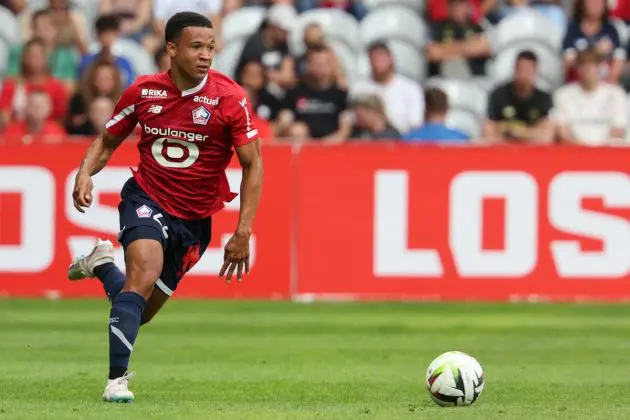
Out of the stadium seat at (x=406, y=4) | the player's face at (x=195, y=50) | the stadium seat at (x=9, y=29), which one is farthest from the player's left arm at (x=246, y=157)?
the stadium seat at (x=9, y=29)

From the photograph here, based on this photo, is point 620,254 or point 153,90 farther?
point 620,254

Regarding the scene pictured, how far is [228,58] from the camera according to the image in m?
21.2

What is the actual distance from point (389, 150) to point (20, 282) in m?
4.23

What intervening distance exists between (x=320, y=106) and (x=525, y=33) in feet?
11.9

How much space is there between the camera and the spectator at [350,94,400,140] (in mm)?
18250

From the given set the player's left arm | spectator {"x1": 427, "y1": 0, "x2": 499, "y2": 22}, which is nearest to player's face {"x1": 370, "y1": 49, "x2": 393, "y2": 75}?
spectator {"x1": 427, "y1": 0, "x2": 499, "y2": 22}

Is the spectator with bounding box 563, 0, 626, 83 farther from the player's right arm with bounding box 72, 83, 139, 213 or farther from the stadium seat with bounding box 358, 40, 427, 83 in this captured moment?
the player's right arm with bounding box 72, 83, 139, 213

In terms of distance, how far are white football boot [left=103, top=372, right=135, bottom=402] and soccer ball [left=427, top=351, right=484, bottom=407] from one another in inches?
67.7

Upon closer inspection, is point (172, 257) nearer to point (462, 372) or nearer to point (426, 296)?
point (462, 372)

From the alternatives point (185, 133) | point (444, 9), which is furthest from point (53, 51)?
point (185, 133)

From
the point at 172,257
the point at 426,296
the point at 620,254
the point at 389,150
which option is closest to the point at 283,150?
the point at 389,150

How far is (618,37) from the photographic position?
2045cm

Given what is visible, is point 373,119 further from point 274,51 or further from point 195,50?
point 195,50

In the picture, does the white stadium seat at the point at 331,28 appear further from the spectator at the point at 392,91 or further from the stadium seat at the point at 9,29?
the stadium seat at the point at 9,29
